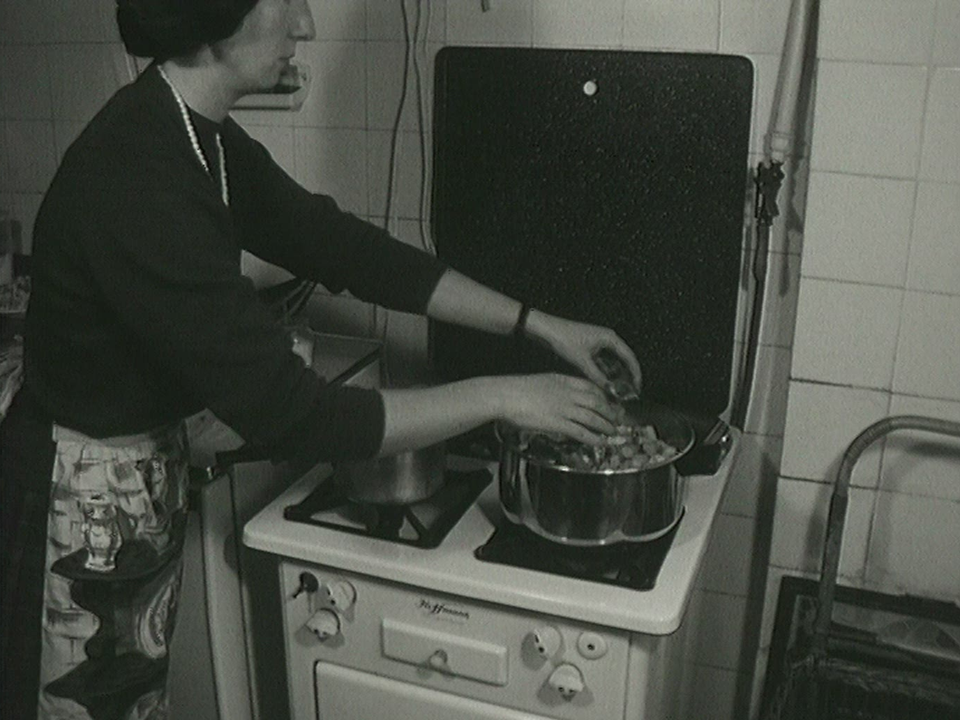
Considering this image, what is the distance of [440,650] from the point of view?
1183 millimetres

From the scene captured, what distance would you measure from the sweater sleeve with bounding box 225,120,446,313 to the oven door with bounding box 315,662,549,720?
465mm

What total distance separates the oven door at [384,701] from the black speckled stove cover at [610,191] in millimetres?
511

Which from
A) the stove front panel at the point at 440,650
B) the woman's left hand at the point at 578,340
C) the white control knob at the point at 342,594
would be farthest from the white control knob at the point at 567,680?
the woman's left hand at the point at 578,340

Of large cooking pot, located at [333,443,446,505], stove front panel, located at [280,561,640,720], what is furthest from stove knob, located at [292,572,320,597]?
large cooking pot, located at [333,443,446,505]

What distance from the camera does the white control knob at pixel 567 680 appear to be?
112cm

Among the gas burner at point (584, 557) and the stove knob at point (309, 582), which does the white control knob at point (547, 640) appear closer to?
the gas burner at point (584, 557)

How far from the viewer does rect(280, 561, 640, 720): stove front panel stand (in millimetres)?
1125

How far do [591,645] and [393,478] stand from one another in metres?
0.31

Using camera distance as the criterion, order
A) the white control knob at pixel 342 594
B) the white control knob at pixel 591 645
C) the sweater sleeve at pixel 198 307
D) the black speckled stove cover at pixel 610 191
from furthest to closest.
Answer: the black speckled stove cover at pixel 610 191 → the white control knob at pixel 342 594 → the white control knob at pixel 591 645 → the sweater sleeve at pixel 198 307

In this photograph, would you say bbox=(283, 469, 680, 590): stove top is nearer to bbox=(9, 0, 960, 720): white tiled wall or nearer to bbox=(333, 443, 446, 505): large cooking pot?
bbox=(333, 443, 446, 505): large cooking pot

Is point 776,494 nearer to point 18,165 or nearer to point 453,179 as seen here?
point 453,179

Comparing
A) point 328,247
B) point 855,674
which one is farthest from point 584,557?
point 328,247

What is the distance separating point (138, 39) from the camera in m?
1.05

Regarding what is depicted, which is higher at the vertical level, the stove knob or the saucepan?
the saucepan
